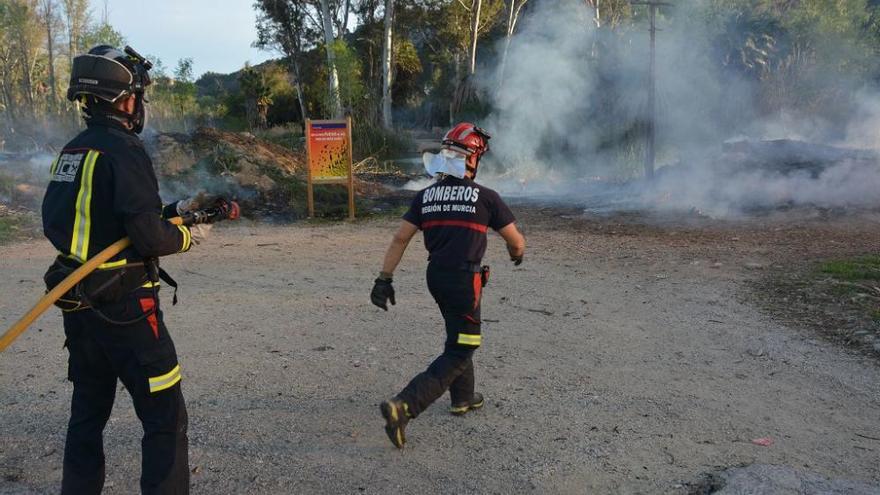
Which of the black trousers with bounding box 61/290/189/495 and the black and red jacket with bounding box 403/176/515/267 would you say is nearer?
the black trousers with bounding box 61/290/189/495

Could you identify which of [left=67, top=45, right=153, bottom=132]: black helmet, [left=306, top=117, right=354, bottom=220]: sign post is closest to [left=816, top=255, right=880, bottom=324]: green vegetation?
[left=67, top=45, right=153, bottom=132]: black helmet

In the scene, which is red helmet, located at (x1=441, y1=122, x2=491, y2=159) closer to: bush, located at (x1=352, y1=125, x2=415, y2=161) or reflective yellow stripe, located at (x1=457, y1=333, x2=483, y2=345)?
reflective yellow stripe, located at (x1=457, y1=333, x2=483, y2=345)

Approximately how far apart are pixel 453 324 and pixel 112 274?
1766mm

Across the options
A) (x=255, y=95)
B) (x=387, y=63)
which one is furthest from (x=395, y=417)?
(x=255, y=95)

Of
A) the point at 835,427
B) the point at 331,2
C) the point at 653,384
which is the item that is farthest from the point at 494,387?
the point at 331,2

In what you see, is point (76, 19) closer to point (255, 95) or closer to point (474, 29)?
point (255, 95)

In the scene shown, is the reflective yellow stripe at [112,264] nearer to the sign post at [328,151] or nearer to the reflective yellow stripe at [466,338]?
the reflective yellow stripe at [466,338]

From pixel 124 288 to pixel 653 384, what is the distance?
3268 mm

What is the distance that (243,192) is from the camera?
13.6m

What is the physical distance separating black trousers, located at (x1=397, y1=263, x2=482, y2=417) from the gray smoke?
9.89m

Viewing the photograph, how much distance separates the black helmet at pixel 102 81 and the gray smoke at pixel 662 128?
1142cm

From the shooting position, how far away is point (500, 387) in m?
4.34

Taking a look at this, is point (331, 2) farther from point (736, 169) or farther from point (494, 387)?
point (494, 387)

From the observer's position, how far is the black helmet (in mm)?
2570
